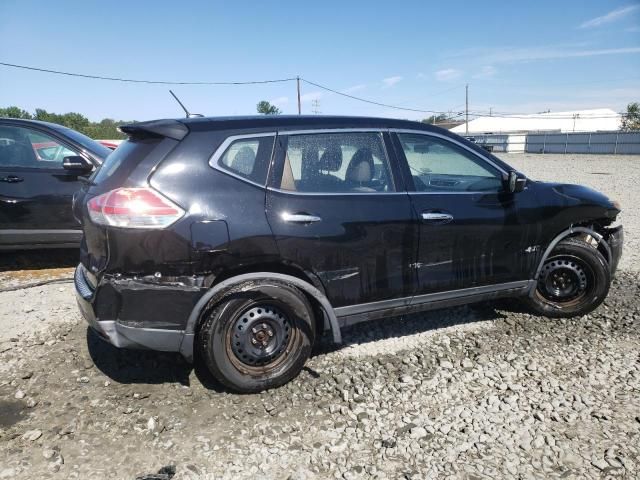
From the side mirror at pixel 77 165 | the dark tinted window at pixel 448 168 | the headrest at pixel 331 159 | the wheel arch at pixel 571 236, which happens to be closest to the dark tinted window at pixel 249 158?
the headrest at pixel 331 159

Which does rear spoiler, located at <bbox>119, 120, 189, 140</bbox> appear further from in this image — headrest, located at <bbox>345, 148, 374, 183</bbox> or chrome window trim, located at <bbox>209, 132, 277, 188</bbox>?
headrest, located at <bbox>345, 148, 374, 183</bbox>

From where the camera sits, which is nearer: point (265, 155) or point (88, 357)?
point (265, 155)

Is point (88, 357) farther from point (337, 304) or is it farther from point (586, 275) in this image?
point (586, 275)

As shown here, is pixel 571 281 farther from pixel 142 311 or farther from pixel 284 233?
pixel 142 311

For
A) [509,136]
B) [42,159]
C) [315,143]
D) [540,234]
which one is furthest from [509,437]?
[509,136]

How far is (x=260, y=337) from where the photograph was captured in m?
3.00

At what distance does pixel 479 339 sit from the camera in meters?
3.76

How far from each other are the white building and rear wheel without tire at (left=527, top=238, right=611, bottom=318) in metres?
76.6

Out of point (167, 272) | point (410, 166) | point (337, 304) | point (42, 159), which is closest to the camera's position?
point (167, 272)

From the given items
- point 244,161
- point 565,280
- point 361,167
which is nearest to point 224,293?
point 244,161

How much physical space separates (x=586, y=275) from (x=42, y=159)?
227 inches

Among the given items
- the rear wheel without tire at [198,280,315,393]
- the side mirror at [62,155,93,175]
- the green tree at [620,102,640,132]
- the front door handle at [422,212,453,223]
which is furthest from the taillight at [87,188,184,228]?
the green tree at [620,102,640,132]

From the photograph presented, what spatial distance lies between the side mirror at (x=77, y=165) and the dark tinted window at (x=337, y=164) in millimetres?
3113

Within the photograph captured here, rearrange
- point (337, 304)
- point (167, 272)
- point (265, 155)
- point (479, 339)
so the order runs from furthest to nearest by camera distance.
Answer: point (479, 339) → point (337, 304) → point (265, 155) → point (167, 272)
